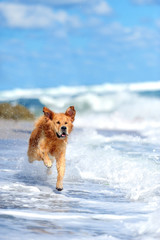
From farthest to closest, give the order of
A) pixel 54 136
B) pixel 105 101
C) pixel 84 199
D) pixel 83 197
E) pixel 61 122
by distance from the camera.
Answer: pixel 105 101, pixel 54 136, pixel 61 122, pixel 83 197, pixel 84 199

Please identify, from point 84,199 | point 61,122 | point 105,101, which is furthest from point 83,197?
point 105,101

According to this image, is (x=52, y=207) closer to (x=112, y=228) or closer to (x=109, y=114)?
(x=112, y=228)

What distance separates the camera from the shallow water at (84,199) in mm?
4523

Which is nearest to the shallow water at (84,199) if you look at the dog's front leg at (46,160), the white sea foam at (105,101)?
the dog's front leg at (46,160)

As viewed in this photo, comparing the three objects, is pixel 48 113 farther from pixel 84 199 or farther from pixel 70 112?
pixel 84 199

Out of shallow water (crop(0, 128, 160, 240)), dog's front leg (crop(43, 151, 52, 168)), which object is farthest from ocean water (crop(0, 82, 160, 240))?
dog's front leg (crop(43, 151, 52, 168))

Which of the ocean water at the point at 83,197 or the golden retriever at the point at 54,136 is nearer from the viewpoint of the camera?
the ocean water at the point at 83,197

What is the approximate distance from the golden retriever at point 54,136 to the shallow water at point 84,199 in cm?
41

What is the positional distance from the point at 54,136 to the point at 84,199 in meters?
1.42

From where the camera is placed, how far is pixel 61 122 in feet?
23.6

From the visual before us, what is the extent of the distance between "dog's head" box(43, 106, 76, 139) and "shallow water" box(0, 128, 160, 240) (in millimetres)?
839

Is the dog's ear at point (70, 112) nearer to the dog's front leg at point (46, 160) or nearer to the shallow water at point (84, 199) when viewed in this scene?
the dog's front leg at point (46, 160)

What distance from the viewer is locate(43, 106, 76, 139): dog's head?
717cm

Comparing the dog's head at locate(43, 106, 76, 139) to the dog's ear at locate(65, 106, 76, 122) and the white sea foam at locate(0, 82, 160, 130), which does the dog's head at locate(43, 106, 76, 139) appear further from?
the white sea foam at locate(0, 82, 160, 130)
